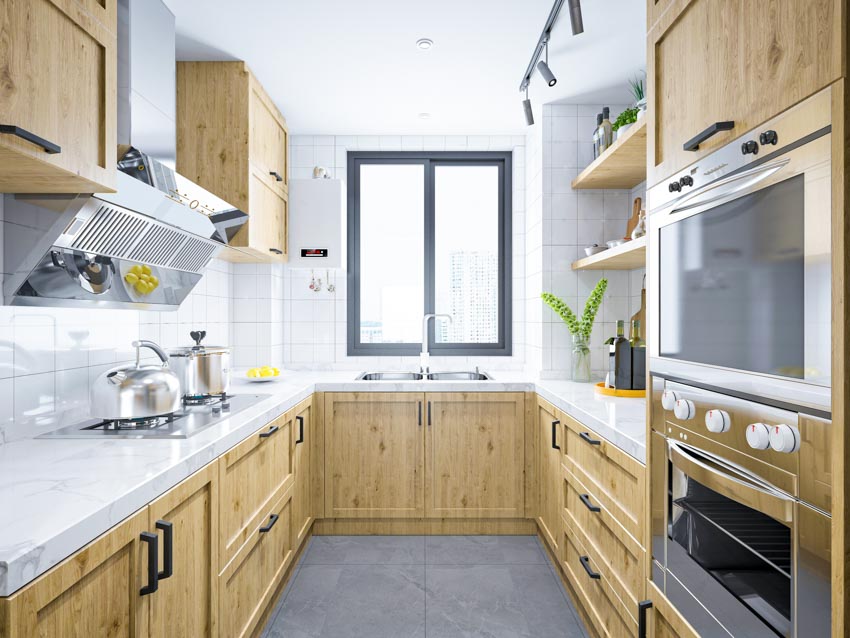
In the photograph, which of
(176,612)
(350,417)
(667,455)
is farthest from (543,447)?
(176,612)

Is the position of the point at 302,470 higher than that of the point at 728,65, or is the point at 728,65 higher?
the point at 728,65

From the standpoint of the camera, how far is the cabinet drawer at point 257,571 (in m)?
1.59

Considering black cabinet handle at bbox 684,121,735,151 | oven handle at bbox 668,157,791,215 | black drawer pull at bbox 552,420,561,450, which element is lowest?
black drawer pull at bbox 552,420,561,450

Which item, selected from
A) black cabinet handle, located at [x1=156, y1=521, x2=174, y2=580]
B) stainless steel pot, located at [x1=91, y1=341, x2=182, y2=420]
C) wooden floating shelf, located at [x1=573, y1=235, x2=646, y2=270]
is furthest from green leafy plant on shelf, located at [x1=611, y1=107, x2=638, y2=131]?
black cabinet handle, located at [x1=156, y1=521, x2=174, y2=580]

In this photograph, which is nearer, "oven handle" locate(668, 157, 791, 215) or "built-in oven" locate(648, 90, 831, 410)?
"built-in oven" locate(648, 90, 831, 410)

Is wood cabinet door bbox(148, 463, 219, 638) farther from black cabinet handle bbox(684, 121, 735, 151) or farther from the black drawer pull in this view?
the black drawer pull

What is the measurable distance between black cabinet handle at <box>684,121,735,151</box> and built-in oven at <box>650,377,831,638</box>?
19.9 inches

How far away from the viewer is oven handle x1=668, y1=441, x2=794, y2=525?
2.77 ft

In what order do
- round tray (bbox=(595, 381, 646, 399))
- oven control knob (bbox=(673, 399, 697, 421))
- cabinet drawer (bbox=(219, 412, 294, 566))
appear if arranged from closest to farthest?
oven control knob (bbox=(673, 399, 697, 421))
cabinet drawer (bbox=(219, 412, 294, 566))
round tray (bbox=(595, 381, 646, 399))

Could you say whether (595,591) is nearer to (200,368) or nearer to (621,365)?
(621,365)

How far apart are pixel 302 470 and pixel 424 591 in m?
0.81

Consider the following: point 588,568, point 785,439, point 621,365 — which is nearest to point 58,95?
point 785,439

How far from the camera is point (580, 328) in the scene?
286 centimetres

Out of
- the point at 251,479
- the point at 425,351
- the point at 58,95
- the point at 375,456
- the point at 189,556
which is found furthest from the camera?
the point at 425,351
